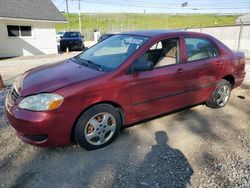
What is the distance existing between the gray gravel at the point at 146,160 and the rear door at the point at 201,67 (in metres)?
0.60

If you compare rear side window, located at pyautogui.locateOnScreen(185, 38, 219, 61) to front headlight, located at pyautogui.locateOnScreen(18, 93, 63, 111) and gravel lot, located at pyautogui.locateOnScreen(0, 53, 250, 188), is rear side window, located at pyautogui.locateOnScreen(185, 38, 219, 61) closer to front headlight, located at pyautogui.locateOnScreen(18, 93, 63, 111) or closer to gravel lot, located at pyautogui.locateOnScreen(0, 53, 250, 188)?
gravel lot, located at pyautogui.locateOnScreen(0, 53, 250, 188)

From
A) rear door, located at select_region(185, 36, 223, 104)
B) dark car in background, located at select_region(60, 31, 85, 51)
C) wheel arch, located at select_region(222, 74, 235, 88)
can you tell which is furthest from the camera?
dark car in background, located at select_region(60, 31, 85, 51)

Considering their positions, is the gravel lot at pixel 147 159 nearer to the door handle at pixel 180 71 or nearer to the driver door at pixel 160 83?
the driver door at pixel 160 83

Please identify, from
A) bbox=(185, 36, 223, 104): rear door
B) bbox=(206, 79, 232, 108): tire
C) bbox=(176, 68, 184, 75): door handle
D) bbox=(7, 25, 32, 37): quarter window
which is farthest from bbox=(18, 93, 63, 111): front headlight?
bbox=(7, 25, 32, 37): quarter window

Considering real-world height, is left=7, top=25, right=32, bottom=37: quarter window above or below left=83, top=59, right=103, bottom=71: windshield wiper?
above

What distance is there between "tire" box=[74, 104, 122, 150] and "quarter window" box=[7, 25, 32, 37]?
1393 centimetres

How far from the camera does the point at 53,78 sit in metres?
3.21

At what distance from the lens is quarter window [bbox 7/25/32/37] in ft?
47.8

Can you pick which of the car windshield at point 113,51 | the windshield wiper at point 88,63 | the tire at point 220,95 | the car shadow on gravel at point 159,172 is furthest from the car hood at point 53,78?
the tire at point 220,95

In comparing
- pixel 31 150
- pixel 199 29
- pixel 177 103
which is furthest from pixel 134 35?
pixel 199 29

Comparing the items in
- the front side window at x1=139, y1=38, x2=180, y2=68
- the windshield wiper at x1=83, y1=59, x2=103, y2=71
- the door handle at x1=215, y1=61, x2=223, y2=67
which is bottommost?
the door handle at x1=215, y1=61, x2=223, y2=67

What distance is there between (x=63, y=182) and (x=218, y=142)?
2391 mm

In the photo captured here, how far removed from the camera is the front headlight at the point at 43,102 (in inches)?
112

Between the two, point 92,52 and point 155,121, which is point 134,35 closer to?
point 92,52
